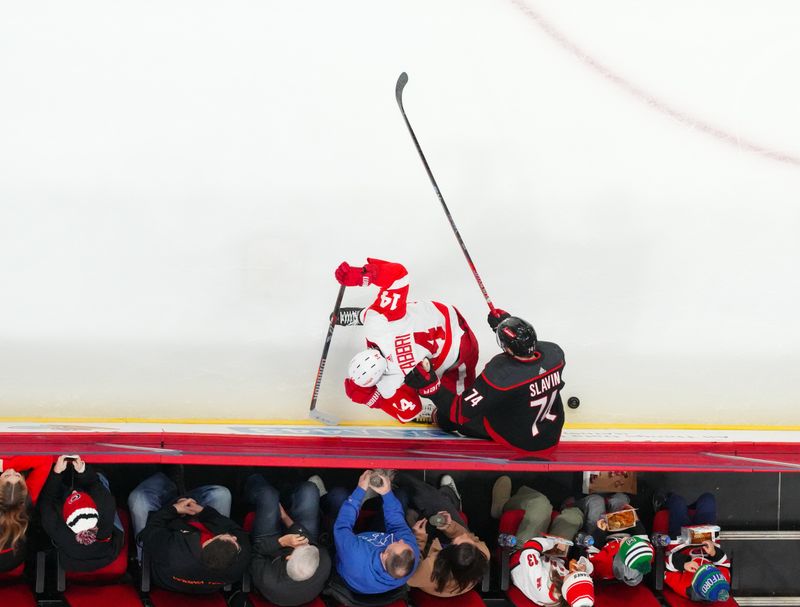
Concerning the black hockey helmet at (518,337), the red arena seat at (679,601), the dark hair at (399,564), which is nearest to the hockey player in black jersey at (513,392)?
the black hockey helmet at (518,337)

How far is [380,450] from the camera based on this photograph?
3.97m

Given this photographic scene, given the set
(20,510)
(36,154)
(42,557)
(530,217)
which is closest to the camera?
(20,510)

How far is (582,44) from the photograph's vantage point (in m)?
4.76

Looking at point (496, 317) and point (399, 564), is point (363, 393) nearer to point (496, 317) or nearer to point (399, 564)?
point (496, 317)

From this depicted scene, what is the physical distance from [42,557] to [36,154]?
1.69 metres

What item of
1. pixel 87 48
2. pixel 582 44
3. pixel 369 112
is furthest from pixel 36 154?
pixel 582 44

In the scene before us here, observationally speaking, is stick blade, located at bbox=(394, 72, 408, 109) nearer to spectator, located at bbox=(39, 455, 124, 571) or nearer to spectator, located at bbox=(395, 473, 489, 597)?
spectator, located at bbox=(395, 473, 489, 597)

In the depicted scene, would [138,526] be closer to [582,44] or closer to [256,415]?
[256,415]

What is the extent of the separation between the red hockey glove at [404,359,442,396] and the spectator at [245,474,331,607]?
0.68 m

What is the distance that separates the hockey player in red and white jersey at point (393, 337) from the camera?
3920mm

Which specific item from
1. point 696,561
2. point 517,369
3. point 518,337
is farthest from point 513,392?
point 696,561

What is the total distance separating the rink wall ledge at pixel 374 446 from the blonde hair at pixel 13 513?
145 mm

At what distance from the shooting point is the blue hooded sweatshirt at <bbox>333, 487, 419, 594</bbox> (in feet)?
12.4

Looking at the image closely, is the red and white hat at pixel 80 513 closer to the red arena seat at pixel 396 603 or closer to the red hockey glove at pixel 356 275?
the red arena seat at pixel 396 603
